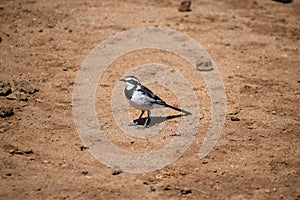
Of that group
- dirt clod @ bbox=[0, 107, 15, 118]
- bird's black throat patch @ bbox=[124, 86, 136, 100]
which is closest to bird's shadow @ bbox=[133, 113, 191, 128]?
bird's black throat patch @ bbox=[124, 86, 136, 100]

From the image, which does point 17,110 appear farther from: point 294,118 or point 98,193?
point 294,118

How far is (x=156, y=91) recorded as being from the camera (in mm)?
8758

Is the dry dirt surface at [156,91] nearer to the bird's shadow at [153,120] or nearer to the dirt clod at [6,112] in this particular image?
the dirt clod at [6,112]

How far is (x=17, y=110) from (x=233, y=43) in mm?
5466

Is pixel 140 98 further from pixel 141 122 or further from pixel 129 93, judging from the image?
pixel 141 122

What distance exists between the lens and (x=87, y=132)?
23.9 ft

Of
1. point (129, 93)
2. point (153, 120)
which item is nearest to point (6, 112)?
point (129, 93)

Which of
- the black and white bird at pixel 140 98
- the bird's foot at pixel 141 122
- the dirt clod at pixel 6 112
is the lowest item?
the bird's foot at pixel 141 122

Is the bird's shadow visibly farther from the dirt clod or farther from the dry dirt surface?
the dirt clod

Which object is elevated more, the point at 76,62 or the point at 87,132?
the point at 76,62

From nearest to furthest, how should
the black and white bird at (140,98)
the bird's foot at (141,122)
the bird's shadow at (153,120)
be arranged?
the black and white bird at (140,98), the bird's foot at (141,122), the bird's shadow at (153,120)

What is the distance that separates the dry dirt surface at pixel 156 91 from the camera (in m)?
6.16

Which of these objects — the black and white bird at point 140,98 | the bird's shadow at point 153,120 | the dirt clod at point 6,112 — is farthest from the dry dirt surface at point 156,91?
the black and white bird at point 140,98

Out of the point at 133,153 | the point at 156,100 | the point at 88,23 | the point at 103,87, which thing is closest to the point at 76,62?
the point at 103,87
